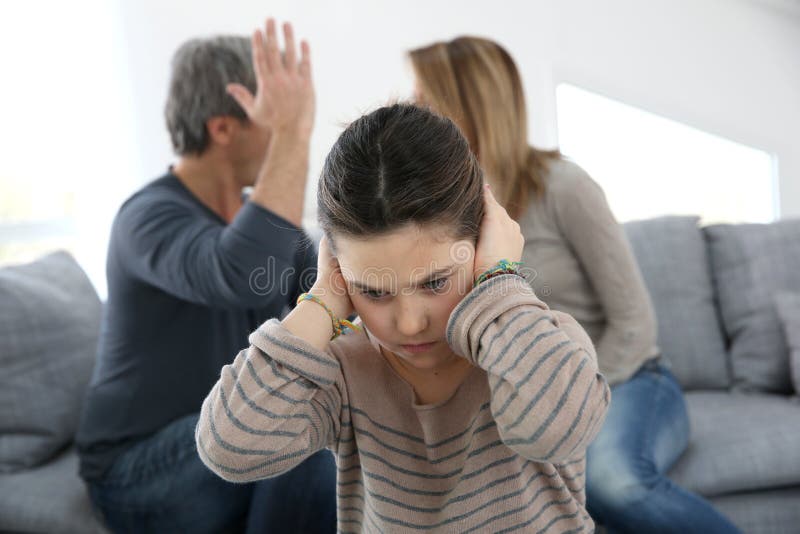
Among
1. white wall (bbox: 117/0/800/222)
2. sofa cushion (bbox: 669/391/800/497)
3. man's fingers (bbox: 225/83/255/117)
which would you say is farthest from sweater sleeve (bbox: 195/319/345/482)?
white wall (bbox: 117/0/800/222)

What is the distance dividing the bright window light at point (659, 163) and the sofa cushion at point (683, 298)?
124cm

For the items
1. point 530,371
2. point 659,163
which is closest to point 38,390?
point 530,371

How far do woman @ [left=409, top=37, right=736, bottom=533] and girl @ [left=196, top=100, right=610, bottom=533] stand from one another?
2.07 ft

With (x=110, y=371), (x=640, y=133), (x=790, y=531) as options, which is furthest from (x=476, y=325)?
(x=640, y=133)

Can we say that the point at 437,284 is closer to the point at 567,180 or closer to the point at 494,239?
the point at 494,239

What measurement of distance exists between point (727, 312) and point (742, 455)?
582mm

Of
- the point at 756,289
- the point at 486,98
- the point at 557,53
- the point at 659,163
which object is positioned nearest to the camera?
the point at 486,98

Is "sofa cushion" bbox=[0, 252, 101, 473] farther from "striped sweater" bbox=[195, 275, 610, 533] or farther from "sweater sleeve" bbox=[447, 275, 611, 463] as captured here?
"sweater sleeve" bbox=[447, 275, 611, 463]

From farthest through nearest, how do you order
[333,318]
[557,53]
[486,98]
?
[557,53]
[486,98]
[333,318]

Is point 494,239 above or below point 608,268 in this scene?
above

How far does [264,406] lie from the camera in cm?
87

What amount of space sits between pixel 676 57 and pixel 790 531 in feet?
8.26

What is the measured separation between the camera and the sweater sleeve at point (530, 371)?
83cm

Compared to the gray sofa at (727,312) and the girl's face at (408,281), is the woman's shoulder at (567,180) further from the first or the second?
the girl's face at (408,281)
